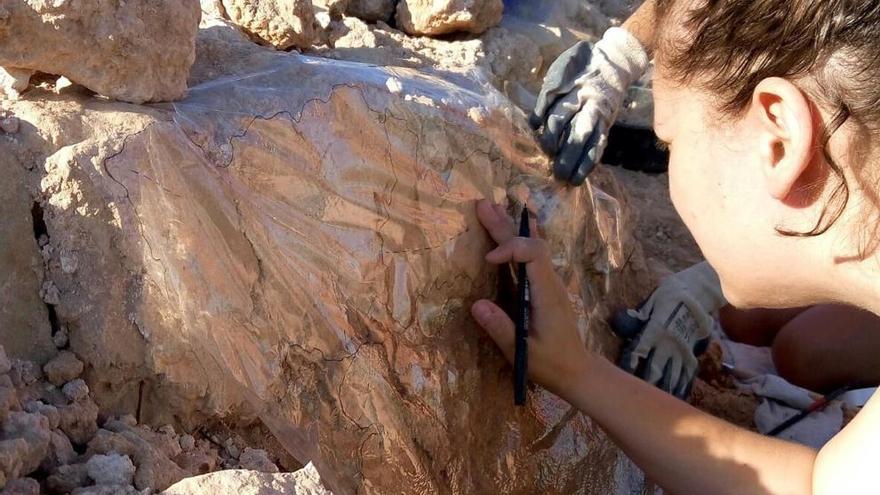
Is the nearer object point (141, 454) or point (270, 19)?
point (141, 454)

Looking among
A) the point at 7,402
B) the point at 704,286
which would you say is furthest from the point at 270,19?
the point at 704,286

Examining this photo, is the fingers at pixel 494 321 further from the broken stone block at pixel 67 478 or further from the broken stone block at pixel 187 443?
the broken stone block at pixel 67 478

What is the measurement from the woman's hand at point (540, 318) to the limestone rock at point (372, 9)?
29.8 inches

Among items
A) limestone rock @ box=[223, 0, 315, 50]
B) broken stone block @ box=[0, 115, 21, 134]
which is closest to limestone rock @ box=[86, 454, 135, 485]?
broken stone block @ box=[0, 115, 21, 134]

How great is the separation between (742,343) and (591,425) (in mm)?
939

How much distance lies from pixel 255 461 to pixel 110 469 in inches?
9.7

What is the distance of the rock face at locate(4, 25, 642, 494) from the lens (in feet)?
3.66

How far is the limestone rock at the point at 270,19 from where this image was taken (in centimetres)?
170

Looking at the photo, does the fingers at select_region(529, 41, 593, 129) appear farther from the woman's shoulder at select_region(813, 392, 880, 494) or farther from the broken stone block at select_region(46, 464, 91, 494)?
the broken stone block at select_region(46, 464, 91, 494)

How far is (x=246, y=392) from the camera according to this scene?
1.22 m

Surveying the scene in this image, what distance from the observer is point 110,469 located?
0.95m

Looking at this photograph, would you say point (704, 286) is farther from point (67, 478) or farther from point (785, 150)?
point (67, 478)

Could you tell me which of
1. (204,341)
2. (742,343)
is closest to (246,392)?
(204,341)

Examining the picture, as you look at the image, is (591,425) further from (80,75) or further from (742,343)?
(80,75)
